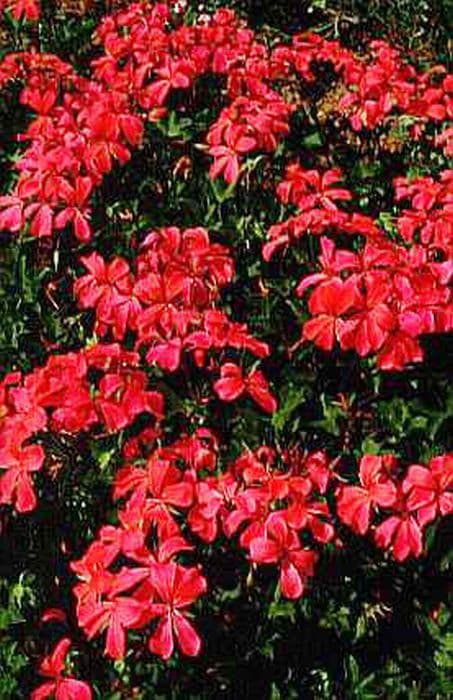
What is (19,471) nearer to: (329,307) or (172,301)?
(172,301)

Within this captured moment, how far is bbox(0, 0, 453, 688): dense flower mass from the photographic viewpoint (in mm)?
2490

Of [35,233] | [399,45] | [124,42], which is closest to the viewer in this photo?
[35,233]

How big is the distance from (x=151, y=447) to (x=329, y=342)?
0.46 metres

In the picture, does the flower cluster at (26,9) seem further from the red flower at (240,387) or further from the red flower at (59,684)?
the red flower at (59,684)

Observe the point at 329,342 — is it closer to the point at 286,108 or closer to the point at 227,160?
the point at 227,160

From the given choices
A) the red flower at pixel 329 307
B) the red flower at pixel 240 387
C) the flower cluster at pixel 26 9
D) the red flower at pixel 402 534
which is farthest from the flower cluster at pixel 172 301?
the flower cluster at pixel 26 9

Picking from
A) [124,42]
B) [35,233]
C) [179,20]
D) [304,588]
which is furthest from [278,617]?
[179,20]

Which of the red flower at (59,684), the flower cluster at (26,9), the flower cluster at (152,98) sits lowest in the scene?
the red flower at (59,684)

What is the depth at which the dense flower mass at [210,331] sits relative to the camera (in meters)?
2.49

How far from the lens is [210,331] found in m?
2.81

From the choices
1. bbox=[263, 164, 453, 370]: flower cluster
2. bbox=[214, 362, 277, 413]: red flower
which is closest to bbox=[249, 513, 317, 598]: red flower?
bbox=[214, 362, 277, 413]: red flower

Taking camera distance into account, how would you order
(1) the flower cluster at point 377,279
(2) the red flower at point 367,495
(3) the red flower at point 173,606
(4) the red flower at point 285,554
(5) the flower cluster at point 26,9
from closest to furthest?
(3) the red flower at point 173,606 < (4) the red flower at point 285,554 < (2) the red flower at point 367,495 < (1) the flower cluster at point 377,279 < (5) the flower cluster at point 26,9

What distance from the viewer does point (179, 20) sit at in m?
4.66

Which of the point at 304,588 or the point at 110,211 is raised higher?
the point at 110,211
